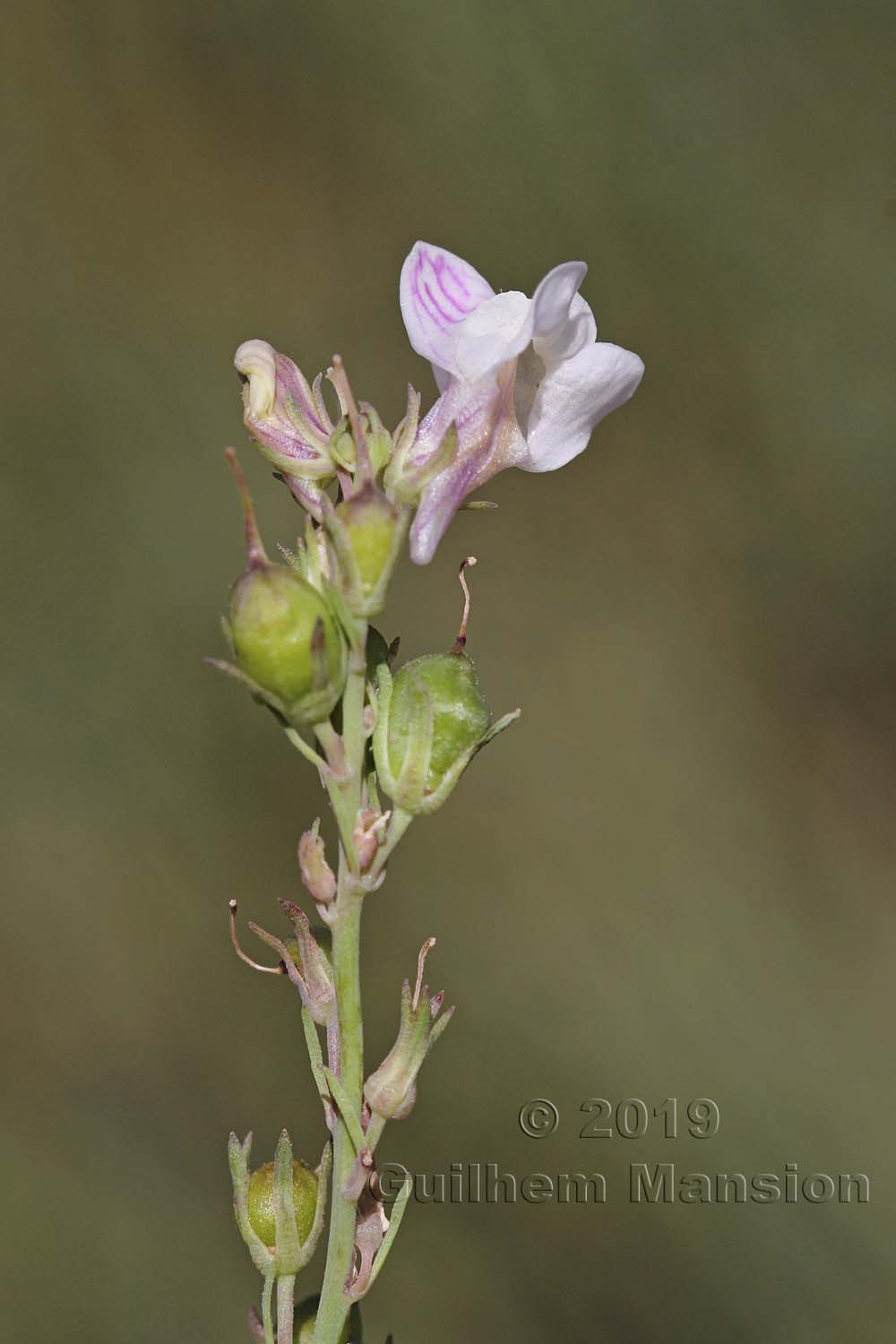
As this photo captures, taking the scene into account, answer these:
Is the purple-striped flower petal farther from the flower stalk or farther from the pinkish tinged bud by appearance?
the pinkish tinged bud

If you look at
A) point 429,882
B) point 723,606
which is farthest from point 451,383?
point 723,606

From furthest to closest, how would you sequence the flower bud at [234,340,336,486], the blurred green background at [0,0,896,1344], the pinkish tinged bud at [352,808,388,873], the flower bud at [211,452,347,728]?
the blurred green background at [0,0,896,1344] < the flower bud at [234,340,336,486] < the pinkish tinged bud at [352,808,388,873] < the flower bud at [211,452,347,728]

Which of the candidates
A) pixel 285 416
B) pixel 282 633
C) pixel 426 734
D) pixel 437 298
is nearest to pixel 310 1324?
pixel 426 734

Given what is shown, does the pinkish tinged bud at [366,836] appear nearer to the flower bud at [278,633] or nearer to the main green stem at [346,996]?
the main green stem at [346,996]

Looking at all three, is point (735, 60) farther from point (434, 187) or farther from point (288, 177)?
point (288, 177)

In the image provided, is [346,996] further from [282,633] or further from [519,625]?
[519,625]

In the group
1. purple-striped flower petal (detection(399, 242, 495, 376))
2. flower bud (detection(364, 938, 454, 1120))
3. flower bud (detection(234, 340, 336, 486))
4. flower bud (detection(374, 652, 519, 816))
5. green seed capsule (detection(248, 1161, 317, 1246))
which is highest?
purple-striped flower petal (detection(399, 242, 495, 376))

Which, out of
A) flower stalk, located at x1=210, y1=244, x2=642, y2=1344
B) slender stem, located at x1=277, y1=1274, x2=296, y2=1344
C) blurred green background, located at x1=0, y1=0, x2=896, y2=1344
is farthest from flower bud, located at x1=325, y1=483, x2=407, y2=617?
blurred green background, located at x1=0, y1=0, x2=896, y2=1344
